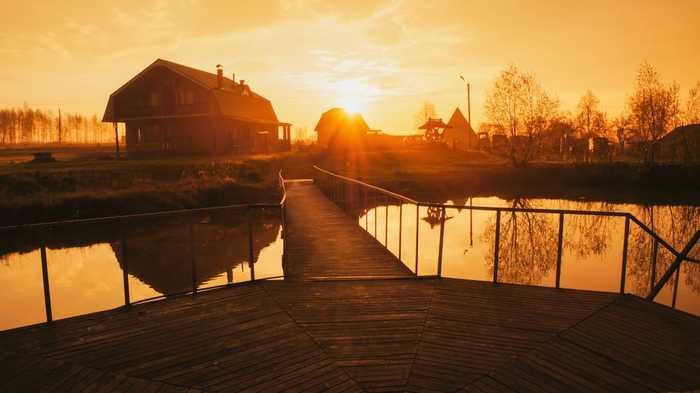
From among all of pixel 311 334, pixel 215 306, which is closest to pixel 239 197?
pixel 215 306

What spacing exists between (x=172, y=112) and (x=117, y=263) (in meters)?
20.2

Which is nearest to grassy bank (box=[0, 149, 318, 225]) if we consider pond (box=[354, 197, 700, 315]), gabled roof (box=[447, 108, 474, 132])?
pond (box=[354, 197, 700, 315])

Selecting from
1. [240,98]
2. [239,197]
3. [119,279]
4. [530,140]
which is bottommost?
[119,279]

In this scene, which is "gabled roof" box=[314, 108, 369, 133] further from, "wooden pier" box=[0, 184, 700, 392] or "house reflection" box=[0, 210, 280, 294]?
"wooden pier" box=[0, 184, 700, 392]

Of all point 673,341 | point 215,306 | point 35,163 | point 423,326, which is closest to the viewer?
point 673,341

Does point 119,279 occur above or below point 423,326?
below

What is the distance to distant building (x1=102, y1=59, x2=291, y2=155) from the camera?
1217 inches

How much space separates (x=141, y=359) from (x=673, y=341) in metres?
5.80

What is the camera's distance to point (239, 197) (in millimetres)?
19391

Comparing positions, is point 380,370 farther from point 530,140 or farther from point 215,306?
point 530,140

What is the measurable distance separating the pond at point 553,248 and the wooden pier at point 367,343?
4325 mm

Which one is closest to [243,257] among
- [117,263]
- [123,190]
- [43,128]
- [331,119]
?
[117,263]

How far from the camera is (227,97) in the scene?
33.2 meters

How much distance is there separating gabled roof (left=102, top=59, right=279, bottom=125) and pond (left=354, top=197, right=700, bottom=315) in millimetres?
16158
